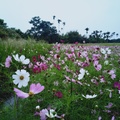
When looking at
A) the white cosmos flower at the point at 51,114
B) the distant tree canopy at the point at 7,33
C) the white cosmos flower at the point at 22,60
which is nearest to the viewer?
the white cosmos flower at the point at 51,114

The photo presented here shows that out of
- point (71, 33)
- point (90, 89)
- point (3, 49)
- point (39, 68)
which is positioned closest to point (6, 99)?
point (39, 68)

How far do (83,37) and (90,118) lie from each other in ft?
95.0

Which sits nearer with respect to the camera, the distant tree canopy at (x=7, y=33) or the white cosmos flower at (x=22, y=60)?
the white cosmos flower at (x=22, y=60)

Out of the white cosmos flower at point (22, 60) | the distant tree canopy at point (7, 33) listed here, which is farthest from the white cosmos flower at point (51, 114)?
the distant tree canopy at point (7, 33)

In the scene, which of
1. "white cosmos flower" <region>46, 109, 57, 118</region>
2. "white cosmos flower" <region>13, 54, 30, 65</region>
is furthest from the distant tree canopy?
"white cosmos flower" <region>46, 109, 57, 118</region>

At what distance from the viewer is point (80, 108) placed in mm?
2053

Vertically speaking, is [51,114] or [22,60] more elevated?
[22,60]

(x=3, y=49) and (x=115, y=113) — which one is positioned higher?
(x=3, y=49)

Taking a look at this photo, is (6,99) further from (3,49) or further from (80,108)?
(3,49)

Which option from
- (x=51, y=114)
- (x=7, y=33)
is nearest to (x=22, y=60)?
(x=51, y=114)

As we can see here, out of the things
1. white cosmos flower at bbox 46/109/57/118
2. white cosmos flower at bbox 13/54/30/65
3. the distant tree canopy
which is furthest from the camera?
the distant tree canopy

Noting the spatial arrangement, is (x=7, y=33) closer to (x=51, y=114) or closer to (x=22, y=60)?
(x=22, y=60)

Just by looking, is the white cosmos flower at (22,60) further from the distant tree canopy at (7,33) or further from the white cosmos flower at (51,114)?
the distant tree canopy at (7,33)

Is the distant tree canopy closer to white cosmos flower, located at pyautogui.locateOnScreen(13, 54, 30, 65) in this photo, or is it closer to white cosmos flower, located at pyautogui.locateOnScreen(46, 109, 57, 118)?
white cosmos flower, located at pyautogui.locateOnScreen(13, 54, 30, 65)
